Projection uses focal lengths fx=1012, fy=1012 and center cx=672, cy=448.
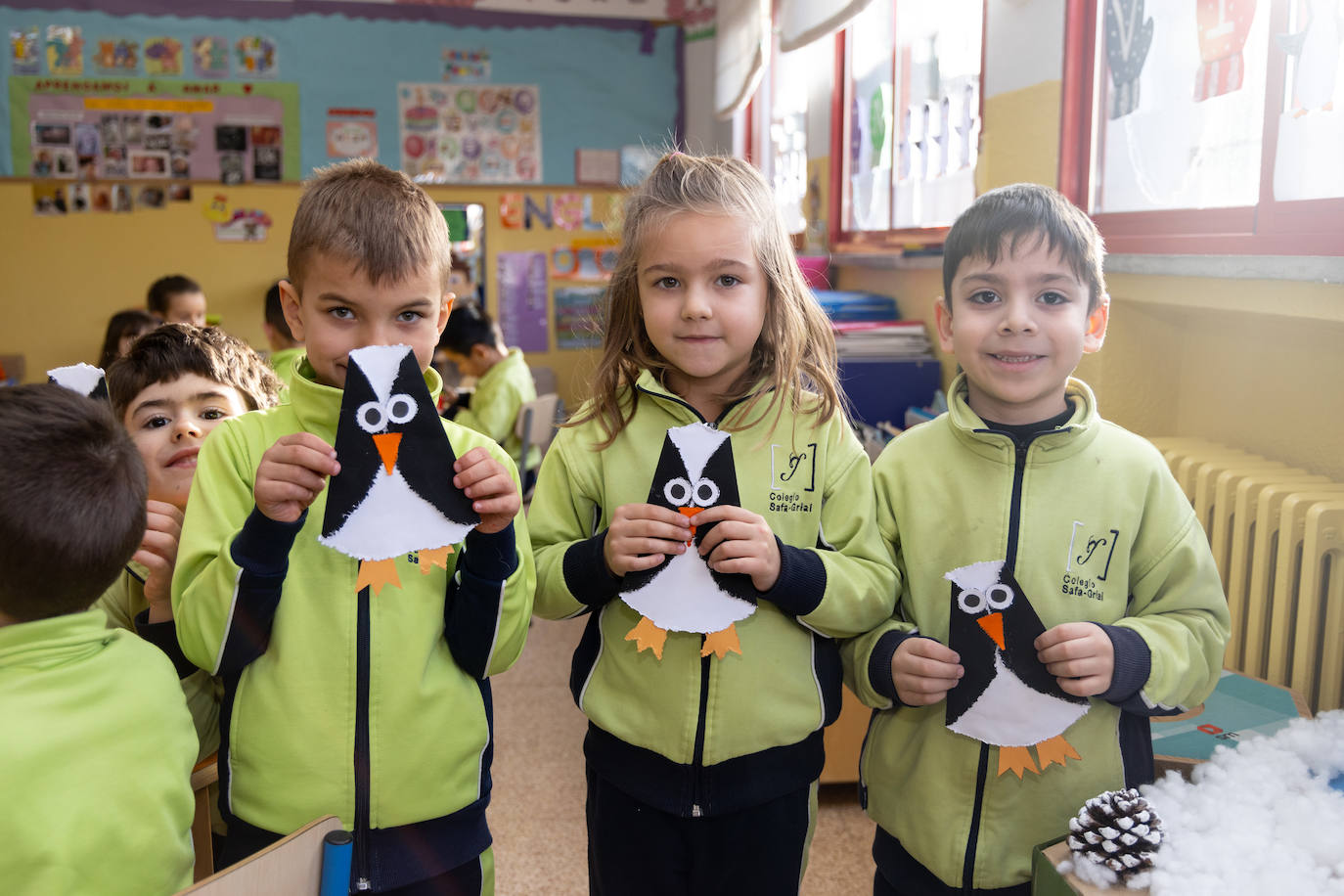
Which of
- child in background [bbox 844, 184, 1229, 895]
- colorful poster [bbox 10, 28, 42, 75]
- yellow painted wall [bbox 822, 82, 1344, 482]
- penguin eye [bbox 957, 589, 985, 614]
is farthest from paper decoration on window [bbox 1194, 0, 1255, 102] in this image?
colorful poster [bbox 10, 28, 42, 75]

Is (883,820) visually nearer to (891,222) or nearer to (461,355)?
(891,222)

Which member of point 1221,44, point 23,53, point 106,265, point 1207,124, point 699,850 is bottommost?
point 699,850

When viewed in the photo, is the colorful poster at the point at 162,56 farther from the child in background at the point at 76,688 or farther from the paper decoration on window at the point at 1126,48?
the child in background at the point at 76,688

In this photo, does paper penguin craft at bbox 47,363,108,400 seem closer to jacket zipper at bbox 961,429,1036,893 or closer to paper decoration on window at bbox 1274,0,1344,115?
jacket zipper at bbox 961,429,1036,893

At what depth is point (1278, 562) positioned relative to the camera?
159 centimetres

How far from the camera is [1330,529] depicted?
4.95 feet

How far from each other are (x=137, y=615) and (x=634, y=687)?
626 millimetres

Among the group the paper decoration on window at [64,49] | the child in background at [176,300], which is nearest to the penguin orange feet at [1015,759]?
the child in background at [176,300]

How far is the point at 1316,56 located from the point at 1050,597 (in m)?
1.00

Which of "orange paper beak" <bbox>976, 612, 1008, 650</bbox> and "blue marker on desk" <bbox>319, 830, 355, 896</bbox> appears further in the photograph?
"orange paper beak" <bbox>976, 612, 1008, 650</bbox>

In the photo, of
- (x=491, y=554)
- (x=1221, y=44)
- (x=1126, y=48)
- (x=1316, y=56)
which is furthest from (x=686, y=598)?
(x=1126, y=48)

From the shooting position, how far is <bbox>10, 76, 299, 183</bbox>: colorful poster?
5.03m

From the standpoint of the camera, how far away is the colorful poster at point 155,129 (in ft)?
16.5

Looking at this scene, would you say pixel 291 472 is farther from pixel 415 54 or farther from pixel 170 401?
pixel 415 54
